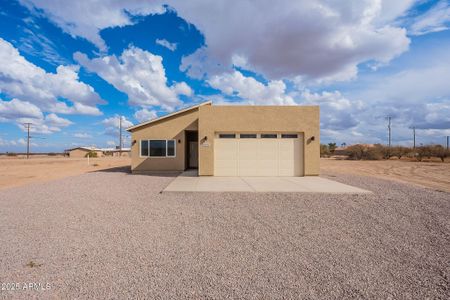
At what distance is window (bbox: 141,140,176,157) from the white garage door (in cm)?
362

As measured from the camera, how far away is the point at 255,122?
13.1 m

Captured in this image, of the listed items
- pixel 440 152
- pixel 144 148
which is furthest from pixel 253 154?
pixel 440 152

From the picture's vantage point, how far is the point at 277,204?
715 centimetres

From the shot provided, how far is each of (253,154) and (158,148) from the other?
6.37 meters

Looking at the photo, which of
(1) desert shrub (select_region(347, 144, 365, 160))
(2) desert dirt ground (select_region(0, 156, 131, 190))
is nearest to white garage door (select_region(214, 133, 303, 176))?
(2) desert dirt ground (select_region(0, 156, 131, 190))

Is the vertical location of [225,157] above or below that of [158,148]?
below

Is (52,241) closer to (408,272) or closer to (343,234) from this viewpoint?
(343,234)

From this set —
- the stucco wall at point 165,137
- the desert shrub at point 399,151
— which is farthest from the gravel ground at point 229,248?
the desert shrub at point 399,151

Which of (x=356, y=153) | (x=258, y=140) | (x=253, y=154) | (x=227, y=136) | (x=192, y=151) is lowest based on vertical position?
(x=356, y=153)

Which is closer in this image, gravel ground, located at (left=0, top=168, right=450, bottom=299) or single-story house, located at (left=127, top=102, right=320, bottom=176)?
gravel ground, located at (left=0, top=168, right=450, bottom=299)

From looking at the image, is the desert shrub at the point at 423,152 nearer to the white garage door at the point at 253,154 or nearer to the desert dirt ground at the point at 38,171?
the white garage door at the point at 253,154

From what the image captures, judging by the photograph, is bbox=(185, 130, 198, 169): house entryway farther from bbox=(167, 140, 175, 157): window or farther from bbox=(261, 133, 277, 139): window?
bbox=(261, 133, 277, 139): window

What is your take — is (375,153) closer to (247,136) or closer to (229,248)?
(247,136)

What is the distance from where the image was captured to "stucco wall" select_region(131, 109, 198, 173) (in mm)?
15289
